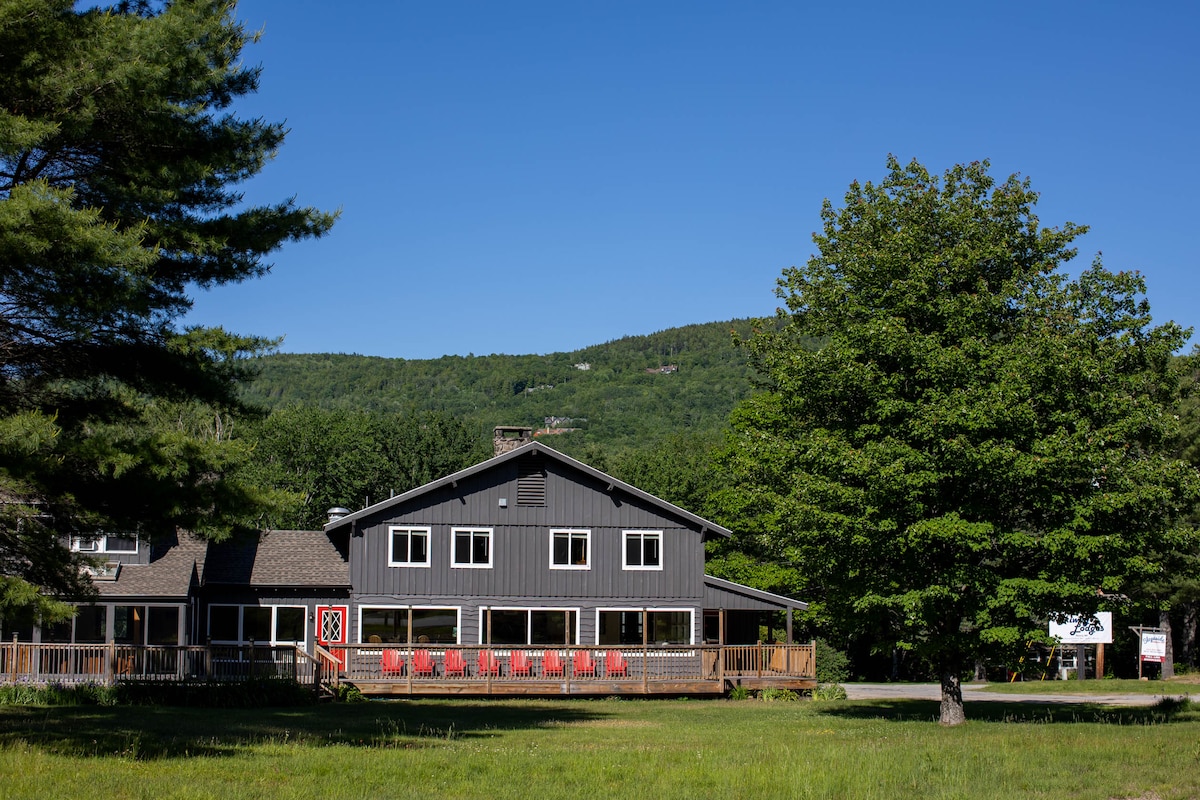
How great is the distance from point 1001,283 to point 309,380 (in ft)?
408

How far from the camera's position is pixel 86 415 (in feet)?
58.8

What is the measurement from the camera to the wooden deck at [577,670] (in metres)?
33.6

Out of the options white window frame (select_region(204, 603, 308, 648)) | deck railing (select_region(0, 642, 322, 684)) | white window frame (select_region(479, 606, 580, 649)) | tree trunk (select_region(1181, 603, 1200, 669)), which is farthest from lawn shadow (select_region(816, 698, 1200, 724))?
tree trunk (select_region(1181, 603, 1200, 669))

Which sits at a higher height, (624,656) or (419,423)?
(419,423)

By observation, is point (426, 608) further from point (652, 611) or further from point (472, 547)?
point (652, 611)

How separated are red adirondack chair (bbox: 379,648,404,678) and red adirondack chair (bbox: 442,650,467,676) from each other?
1.28 metres

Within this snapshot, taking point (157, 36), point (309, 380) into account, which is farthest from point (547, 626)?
point (309, 380)

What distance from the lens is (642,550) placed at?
37.9m

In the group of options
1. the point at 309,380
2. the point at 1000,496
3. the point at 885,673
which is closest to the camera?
the point at 1000,496

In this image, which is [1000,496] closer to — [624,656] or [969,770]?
[969,770]

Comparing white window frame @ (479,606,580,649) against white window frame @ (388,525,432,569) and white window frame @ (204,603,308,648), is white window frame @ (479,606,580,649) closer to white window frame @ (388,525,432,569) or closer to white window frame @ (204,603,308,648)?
white window frame @ (388,525,432,569)

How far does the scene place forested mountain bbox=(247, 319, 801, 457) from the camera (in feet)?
416

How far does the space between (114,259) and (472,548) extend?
910 inches

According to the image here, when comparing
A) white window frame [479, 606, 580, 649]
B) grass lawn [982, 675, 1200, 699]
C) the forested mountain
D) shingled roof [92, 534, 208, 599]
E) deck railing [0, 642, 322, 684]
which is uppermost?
the forested mountain
